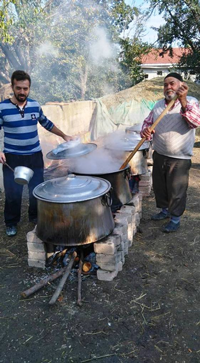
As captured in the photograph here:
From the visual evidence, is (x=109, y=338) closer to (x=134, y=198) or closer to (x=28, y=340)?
(x=28, y=340)

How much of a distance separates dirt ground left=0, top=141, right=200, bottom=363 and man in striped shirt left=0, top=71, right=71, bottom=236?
2.47 ft

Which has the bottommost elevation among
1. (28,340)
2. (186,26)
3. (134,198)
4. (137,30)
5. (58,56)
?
(28,340)

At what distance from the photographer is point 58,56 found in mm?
15125

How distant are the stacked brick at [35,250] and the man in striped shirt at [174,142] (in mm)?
1962

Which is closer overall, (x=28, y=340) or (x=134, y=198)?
(x=28, y=340)

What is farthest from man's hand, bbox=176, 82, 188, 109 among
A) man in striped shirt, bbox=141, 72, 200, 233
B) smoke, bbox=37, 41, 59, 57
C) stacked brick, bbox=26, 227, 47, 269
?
smoke, bbox=37, 41, 59, 57

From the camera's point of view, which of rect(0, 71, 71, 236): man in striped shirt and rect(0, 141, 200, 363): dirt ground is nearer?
rect(0, 141, 200, 363): dirt ground

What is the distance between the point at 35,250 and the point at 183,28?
57.7 ft

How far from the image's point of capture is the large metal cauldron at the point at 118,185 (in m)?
3.59

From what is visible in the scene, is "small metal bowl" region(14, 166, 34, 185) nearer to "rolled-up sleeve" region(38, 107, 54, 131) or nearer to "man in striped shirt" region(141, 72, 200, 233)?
"rolled-up sleeve" region(38, 107, 54, 131)

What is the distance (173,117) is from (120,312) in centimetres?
262

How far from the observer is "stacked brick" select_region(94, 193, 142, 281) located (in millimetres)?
3092

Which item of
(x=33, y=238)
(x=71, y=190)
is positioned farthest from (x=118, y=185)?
(x=33, y=238)

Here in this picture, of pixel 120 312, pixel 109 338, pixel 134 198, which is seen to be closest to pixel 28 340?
pixel 109 338
